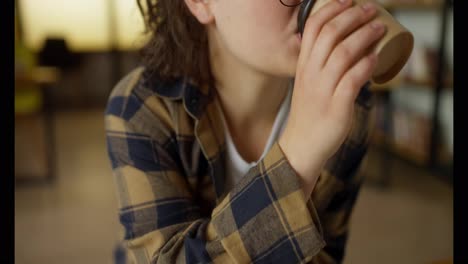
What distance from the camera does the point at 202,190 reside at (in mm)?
874

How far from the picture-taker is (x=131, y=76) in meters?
0.90

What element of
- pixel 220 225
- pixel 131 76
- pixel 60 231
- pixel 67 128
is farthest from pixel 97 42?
pixel 220 225

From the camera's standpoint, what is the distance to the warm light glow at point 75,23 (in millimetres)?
5195

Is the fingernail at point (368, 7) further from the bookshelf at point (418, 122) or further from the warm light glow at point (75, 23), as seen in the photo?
the warm light glow at point (75, 23)

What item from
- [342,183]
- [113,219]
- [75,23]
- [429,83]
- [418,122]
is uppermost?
[75,23]

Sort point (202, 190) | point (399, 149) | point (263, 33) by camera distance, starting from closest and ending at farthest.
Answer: point (263, 33) → point (202, 190) → point (399, 149)

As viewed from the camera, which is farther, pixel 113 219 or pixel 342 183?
pixel 113 219

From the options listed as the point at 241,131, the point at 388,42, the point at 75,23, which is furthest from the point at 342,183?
the point at 75,23

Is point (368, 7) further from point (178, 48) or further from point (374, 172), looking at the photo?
point (374, 172)

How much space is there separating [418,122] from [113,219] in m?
2.02

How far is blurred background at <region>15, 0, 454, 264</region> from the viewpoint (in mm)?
2234

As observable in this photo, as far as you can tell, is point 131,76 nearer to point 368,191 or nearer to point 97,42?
point 368,191

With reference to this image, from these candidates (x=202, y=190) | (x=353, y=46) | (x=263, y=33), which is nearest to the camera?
(x=353, y=46)

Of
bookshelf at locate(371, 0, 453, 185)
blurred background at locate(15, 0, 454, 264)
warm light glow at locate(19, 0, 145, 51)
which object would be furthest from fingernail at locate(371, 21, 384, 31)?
warm light glow at locate(19, 0, 145, 51)
